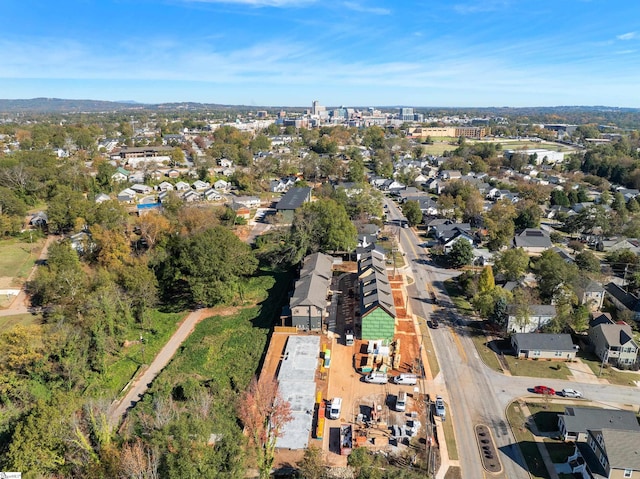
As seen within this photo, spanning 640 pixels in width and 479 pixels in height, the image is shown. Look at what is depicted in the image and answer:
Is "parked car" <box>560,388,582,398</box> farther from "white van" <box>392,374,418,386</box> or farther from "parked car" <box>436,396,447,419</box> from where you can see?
"white van" <box>392,374,418,386</box>

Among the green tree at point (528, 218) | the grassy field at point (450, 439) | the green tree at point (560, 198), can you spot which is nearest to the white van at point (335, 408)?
the grassy field at point (450, 439)

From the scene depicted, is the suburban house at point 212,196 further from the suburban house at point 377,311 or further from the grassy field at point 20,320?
the suburban house at point 377,311

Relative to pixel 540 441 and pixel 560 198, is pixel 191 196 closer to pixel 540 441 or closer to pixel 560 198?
pixel 560 198

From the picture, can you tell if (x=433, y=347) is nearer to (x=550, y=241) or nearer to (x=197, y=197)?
(x=550, y=241)

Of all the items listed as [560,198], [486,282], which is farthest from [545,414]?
[560,198]

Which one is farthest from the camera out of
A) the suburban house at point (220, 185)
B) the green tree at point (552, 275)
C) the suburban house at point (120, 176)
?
the suburban house at point (220, 185)

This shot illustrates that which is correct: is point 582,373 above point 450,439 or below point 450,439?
above
